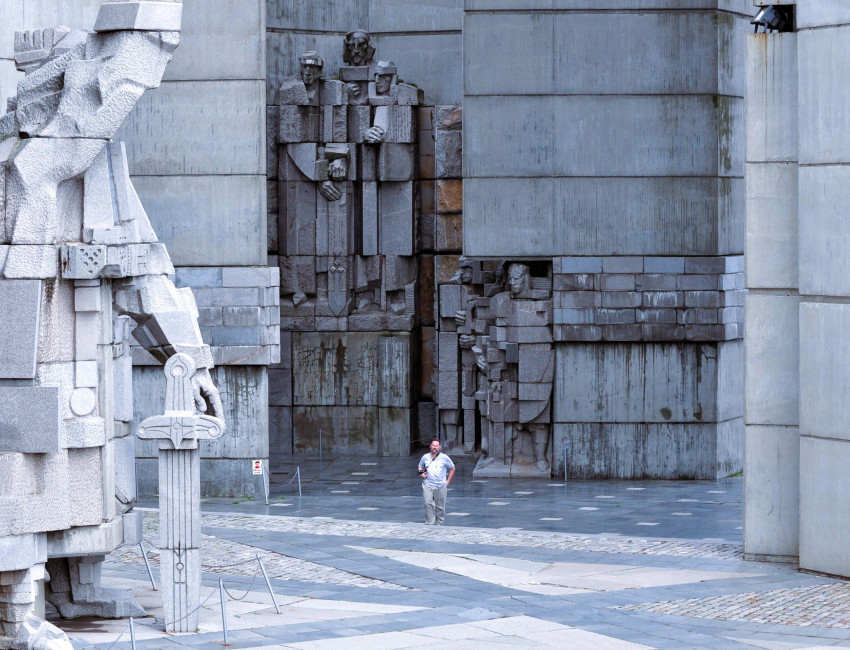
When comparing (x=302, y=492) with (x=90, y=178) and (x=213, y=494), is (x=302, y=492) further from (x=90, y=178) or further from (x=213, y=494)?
(x=90, y=178)

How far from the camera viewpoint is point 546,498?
84.9 ft

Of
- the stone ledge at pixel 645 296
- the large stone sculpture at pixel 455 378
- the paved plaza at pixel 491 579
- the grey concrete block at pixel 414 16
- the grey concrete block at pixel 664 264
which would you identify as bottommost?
the paved plaza at pixel 491 579

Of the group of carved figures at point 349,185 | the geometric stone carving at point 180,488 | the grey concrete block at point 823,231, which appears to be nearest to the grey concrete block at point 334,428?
the group of carved figures at point 349,185

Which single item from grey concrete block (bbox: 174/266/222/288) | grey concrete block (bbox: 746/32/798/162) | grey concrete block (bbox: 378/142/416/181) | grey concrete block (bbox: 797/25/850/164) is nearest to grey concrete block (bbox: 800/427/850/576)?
grey concrete block (bbox: 797/25/850/164)

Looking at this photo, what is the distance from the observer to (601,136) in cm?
2762

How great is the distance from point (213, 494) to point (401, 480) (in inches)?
166

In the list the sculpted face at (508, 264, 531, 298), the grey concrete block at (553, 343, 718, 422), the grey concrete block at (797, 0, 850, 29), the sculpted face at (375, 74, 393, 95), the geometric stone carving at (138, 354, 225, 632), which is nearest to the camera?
the geometric stone carving at (138, 354, 225, 632)

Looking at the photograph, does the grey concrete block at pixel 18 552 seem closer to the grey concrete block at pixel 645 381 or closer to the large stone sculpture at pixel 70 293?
the large stone sculpture at pixel 70 293

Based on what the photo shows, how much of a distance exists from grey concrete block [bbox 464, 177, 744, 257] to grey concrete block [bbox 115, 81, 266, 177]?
446 cm

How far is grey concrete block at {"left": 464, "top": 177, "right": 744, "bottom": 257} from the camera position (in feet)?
90.3

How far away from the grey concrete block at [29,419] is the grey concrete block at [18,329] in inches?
6.9

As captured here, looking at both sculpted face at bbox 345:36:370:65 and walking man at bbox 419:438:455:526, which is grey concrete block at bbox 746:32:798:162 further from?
sculpted face at bbox 345:36:370:65

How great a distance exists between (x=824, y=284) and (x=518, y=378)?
34.4ft

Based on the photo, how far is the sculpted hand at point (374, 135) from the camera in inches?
1246
